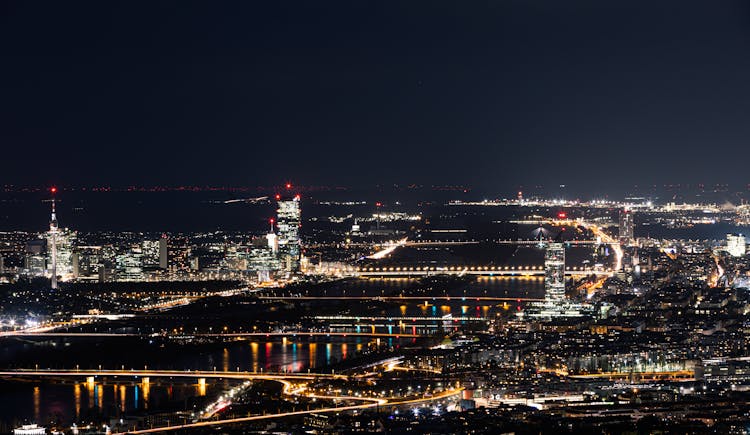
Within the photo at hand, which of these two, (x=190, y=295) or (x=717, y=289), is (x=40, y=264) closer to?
(x=190, y=295)

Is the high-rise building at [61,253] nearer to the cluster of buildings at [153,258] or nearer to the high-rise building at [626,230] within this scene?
the cluster of buildings at [153,258]

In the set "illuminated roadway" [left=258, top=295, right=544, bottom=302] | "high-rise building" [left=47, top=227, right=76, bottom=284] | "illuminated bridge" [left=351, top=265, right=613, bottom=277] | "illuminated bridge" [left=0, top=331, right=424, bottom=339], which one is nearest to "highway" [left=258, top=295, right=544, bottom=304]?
"illuminated roadway" [left=258, top=295, right=544, bottom=302]

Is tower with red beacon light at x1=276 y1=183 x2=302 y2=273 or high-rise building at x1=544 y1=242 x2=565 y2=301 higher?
tower with red beacon light at x1=276 y1=183 x2=302 y2=273

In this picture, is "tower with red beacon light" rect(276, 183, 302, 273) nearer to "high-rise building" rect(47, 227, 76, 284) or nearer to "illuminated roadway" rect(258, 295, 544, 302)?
"high-rise building" rect(47, 227, 76, 284)

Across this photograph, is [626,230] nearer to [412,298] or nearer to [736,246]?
[736,246]

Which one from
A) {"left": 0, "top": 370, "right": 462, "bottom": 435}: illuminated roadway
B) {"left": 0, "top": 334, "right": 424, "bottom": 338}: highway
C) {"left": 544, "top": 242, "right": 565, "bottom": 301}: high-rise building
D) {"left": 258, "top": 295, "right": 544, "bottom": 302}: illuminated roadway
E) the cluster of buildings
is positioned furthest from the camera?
the cluster of buildings

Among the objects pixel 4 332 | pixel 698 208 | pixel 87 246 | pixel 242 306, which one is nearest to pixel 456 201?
pixel 698 208

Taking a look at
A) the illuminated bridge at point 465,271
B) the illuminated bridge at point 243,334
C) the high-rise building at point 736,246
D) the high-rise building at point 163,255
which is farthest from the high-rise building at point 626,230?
the illuminated bridge at point 243,334
